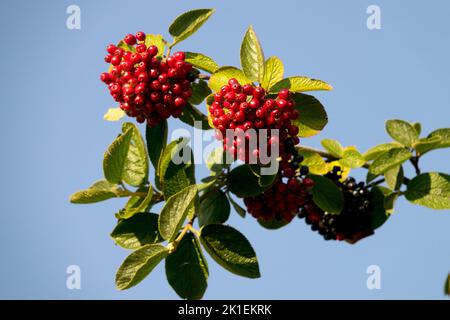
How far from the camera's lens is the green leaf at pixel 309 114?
308cm

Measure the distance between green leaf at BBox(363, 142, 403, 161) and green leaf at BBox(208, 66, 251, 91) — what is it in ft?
2.81

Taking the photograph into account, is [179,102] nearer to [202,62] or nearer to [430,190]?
[202,62]

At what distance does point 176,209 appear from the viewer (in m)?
2.80

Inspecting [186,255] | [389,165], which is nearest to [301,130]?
[389,165]

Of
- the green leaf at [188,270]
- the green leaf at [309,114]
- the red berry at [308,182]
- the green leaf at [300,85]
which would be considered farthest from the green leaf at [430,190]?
the green leaf at [188,270]

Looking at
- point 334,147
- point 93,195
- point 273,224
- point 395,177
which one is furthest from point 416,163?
point 93,195

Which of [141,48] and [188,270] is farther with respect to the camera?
[141,48]

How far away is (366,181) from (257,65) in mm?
1018

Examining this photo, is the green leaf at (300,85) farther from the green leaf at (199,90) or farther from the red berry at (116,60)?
the red berry at (116,60)

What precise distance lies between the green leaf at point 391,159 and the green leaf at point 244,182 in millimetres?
657

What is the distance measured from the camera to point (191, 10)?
3.28 meters

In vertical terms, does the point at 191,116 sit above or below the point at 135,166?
above

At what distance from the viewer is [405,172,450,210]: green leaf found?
3.30 metres

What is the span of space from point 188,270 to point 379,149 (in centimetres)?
124
